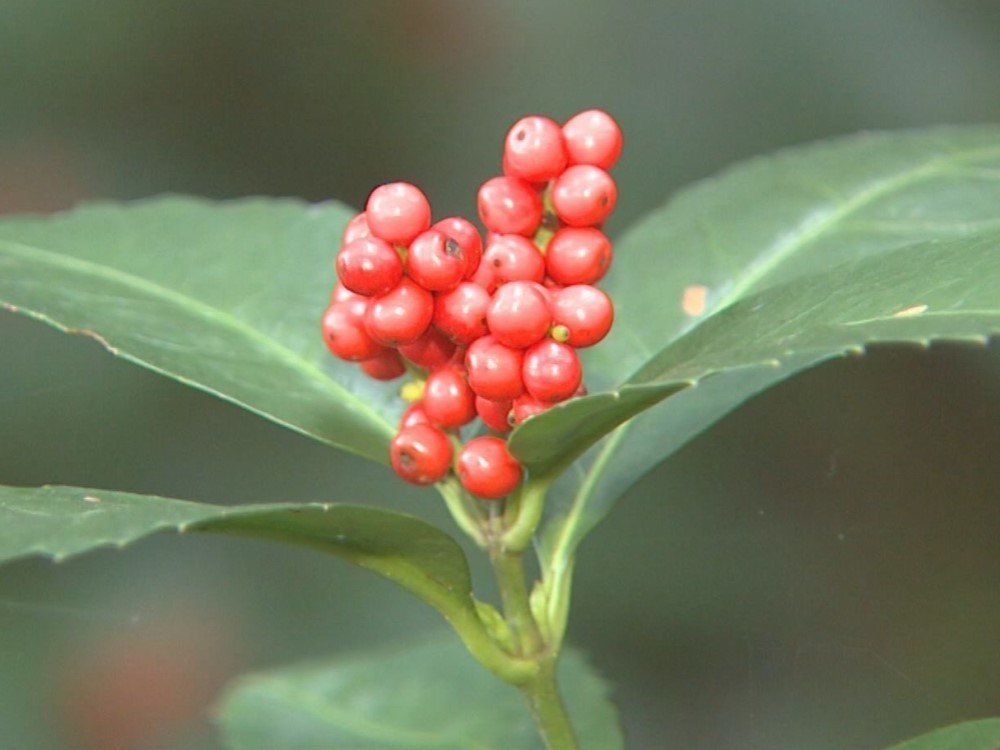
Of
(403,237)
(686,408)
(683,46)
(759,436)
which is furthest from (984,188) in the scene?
(683,46)

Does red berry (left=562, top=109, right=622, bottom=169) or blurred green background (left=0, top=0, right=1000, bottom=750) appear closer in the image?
red berry (left=562, top=109, right=622, bottom=169)

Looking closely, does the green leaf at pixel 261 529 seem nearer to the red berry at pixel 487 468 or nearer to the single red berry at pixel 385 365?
the red berry at pixel 487 468

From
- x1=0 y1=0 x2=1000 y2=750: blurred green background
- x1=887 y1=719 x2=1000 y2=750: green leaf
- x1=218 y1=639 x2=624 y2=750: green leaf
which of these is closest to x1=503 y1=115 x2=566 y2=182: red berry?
x1=887 y1=719 x2=1000 y2=750: green leaf

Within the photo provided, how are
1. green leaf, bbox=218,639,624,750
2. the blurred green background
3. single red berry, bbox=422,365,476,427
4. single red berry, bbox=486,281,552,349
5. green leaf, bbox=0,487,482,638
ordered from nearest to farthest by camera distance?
green leaf, bbox=0,487,482,638 < single red berry, bbox=486,281,552,349 < single red berry, bbox=422,365,476,427 < green leaf, bbox=218,639,624,750 < the blurred green background

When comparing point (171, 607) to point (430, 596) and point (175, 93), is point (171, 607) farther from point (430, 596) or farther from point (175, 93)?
point (430, 596)

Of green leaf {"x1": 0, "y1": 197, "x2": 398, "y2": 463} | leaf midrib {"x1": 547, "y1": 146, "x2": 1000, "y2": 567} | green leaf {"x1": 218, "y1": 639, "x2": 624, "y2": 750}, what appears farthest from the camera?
green leaf {"x1": 218, "y1": 639, "x2": 624, "y2": 750}

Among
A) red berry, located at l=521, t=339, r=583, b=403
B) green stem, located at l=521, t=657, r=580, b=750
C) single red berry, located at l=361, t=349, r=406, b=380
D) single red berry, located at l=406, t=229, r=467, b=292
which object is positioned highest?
single red berry, located at l=406, t=229, r=467, b=292

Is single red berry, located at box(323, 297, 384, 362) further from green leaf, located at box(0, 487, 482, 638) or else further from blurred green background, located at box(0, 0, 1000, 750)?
blurred green background, located at box(0, 0, 1000, 750)
